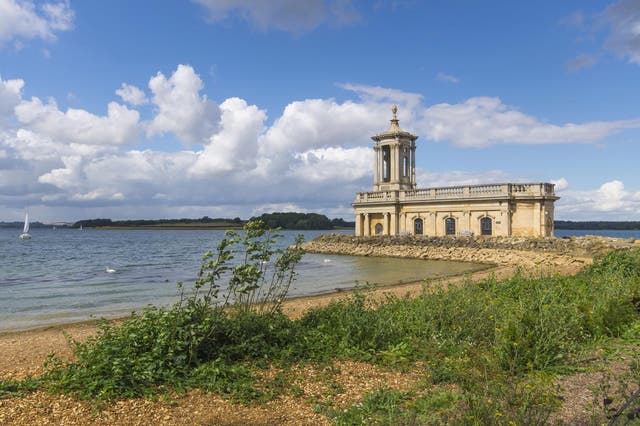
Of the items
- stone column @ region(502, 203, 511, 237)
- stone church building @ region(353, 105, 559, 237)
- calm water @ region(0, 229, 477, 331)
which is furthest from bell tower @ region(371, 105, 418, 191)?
calm water @ region(0, 229, 477, 331)

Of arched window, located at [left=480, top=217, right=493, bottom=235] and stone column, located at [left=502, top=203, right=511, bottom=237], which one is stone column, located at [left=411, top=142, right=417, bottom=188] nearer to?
arched window, located at [left=480, top=217, right=493, bottom=235]

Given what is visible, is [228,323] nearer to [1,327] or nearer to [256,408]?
[256,408]

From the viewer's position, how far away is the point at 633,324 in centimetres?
868

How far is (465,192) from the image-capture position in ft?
139

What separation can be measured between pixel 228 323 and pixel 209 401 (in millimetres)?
1808

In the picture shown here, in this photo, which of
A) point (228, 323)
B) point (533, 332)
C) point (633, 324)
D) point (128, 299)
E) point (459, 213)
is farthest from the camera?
point (459, 213)

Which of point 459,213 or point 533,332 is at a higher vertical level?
point 459,213

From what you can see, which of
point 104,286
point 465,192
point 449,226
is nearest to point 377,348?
point 104,286

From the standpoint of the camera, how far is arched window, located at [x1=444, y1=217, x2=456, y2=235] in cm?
4375

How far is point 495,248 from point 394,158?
53.5 feet

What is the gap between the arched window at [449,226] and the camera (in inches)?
1722

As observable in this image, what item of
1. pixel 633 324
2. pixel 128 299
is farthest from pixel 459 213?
pixel 633 324

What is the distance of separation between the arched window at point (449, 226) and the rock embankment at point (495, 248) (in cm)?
257

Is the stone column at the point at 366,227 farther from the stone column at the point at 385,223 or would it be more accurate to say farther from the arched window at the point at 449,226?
the arched window at the point at 449,226
